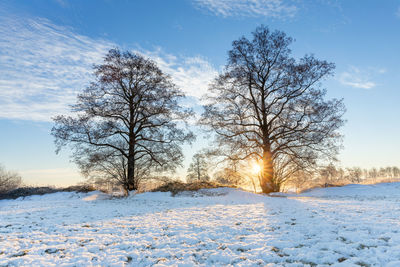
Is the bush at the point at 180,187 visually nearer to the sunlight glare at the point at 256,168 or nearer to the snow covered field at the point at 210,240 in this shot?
the sunlight glare at the point at 256,168

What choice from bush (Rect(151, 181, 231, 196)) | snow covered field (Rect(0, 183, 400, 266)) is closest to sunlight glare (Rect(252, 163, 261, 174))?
bush (Rect(151, 181, 231, 196))

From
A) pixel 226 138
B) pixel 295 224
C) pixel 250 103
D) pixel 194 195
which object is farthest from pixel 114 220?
pixel 250 103

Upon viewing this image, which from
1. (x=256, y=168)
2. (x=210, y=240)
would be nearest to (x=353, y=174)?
(x=256, y=168)

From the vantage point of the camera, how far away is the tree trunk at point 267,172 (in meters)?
15.9

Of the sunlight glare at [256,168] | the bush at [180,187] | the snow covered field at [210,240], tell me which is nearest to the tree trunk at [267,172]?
the sunlight glare at [256,168]

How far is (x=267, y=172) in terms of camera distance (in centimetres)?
1630

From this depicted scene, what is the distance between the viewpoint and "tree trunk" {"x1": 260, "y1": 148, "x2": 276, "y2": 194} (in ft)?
52.2

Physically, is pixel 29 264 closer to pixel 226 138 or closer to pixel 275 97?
pixel 226 138

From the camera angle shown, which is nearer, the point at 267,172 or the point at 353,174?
the point at 267,172

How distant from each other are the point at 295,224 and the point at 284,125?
10.6m

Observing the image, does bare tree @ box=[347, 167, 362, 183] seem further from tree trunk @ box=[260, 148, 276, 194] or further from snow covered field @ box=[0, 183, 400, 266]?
snow covered field @ box=[0, 183, 400, 266]

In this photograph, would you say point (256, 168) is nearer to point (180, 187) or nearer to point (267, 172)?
point (267, 172)

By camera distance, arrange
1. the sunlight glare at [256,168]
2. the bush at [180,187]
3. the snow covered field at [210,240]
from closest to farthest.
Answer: the snow covered field at [210,240], the bush at [180,187], the sunlight glare at [256,168]

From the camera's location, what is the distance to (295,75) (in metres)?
14.8
